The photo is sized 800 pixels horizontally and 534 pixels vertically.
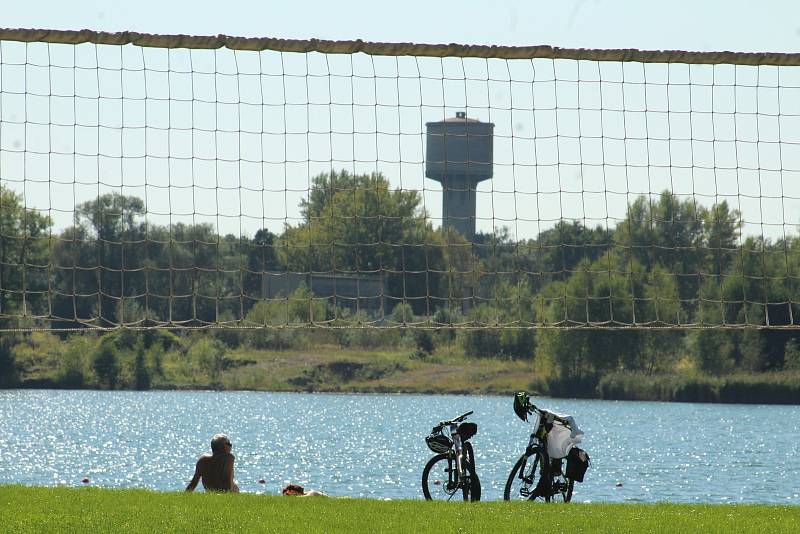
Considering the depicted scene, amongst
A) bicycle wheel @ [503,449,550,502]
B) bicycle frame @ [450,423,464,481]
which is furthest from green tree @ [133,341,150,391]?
bicycle frame @ [450,423,464,481]

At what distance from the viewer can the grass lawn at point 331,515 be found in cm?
912

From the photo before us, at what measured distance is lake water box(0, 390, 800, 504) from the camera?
104 feet

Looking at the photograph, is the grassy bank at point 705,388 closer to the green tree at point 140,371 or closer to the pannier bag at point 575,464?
the green tree at point 140,371

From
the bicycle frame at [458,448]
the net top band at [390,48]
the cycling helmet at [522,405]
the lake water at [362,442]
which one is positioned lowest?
the lake water at [362,442]

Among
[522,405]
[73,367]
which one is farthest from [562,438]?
[73,367]

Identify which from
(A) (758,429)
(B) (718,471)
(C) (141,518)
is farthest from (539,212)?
(A) (758,429)

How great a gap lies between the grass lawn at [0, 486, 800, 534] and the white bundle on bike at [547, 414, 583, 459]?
136 cm

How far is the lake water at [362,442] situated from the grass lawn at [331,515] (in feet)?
56.2

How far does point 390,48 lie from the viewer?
42.2ft

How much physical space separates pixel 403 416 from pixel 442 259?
15.7 m

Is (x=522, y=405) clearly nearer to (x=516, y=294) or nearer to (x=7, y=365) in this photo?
(x=516, y=294)

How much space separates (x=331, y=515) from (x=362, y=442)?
36.8m

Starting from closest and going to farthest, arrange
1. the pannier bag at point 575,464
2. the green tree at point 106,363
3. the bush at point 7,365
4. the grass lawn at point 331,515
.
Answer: the grass lawn at point 331,515 → the pannier bag at point 575,464 → the bush at point 7,365 → the green tree at point 106,363

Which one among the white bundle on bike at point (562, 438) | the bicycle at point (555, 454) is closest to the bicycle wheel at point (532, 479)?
the bicycle at point (555, 454)
